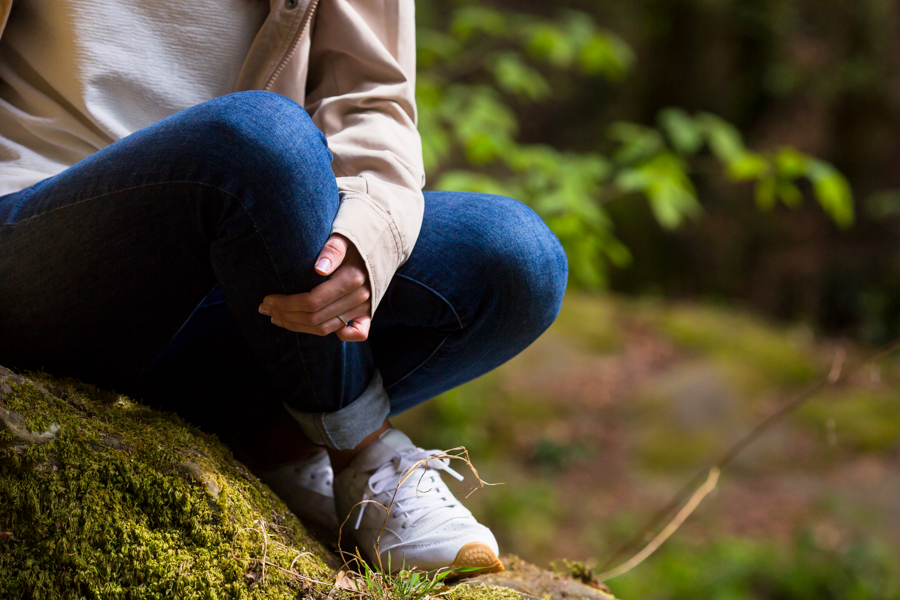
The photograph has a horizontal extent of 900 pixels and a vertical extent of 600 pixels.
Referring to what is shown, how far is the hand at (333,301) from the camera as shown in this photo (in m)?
0.89

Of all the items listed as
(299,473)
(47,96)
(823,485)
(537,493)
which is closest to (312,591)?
(299,473)

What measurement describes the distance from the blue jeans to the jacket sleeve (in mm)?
59

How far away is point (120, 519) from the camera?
853 millimetres

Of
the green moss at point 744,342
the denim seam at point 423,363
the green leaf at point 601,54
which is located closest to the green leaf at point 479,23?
the green leaf at point 601,54

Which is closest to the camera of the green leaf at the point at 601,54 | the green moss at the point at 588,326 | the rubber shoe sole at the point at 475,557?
the rubber shoe sole at the point at 475,557

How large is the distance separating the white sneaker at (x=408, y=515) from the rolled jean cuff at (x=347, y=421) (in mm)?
48

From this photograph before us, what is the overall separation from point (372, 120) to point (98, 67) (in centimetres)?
43

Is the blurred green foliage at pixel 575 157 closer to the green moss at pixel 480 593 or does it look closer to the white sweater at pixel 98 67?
the white sweater at pixel 98 67

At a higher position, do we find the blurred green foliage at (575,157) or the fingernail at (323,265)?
the fingernail at (323,265)

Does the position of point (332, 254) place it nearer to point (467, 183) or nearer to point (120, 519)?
point (120, 519)

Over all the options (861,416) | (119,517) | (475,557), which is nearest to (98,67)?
(119,517)

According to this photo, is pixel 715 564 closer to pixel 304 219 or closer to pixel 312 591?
pixel 312 591

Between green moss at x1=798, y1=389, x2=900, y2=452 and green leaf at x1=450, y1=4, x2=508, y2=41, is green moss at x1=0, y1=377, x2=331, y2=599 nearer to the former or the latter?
green leaf at x1=450, y1=4, x2=508, y2=41

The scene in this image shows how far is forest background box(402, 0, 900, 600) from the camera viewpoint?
7.44 ft
